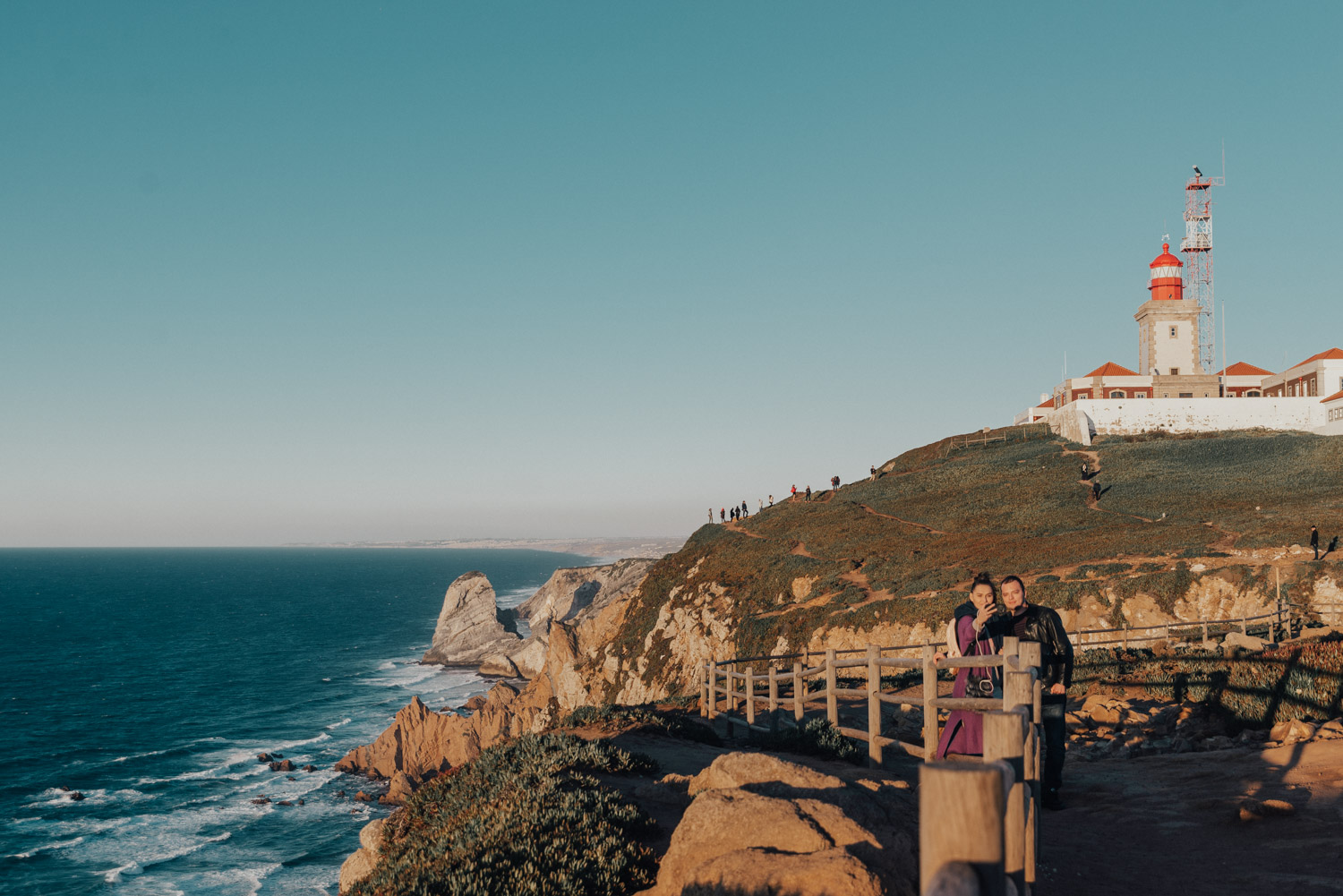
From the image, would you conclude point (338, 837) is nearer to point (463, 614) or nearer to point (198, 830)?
point (198, 830)

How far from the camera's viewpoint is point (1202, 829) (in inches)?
348

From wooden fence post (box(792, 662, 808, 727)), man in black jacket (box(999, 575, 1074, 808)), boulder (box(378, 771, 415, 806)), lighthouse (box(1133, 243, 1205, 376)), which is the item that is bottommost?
boulder (box(378, 771, 415, 806))

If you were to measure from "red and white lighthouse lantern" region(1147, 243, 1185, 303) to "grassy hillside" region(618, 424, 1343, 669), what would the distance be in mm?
15013

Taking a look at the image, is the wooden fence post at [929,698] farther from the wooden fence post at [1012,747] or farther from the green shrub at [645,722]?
the green shrub at [645,722]

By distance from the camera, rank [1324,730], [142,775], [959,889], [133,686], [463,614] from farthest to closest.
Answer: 1. [463,614]
2. [133,686]
3. [142,775]
4. [1324,730]
5. [959,889]

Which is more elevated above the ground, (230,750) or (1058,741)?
(1058,741)

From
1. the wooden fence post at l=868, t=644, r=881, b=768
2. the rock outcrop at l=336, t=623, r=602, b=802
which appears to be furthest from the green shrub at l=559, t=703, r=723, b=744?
the rock outcrop at l=336, t=623, r=602, b=802

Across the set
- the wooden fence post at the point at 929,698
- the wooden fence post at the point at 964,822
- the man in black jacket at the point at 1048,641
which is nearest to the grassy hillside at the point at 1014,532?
the wooden fence post at the point at 929,698

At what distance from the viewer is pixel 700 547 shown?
56344 mm

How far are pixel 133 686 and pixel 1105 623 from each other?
6653cm

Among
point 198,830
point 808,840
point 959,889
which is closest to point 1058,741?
point 808,840

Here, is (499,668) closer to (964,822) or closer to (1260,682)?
(1260,682)

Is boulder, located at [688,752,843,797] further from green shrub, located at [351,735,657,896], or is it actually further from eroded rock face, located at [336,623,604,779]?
eroded rock face, located at [336,623,604,779]

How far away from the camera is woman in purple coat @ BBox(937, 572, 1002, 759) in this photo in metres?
8.98
